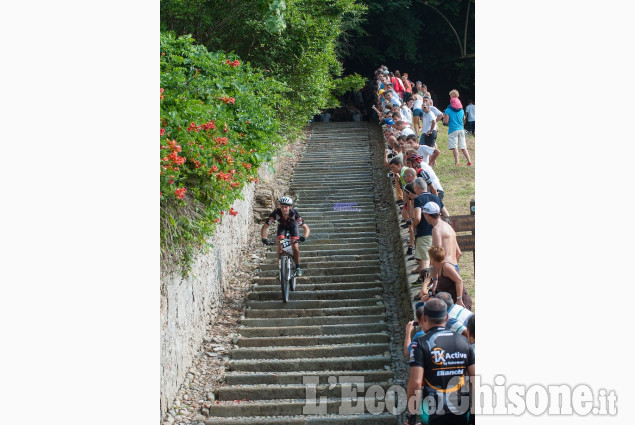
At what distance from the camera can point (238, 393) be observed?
31.2 feet

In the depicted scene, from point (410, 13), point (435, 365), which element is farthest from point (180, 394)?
point (410, 13)

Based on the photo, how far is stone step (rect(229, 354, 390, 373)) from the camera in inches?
396

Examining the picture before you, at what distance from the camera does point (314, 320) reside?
1138 cm

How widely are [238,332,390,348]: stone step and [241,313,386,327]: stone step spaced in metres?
0.54

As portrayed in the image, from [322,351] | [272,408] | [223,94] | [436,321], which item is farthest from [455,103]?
[436,321]

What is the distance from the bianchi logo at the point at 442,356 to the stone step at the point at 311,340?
A: 15.2 feet

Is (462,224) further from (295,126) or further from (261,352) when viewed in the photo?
(295,126)

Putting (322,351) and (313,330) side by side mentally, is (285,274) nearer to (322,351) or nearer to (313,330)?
(313,330)

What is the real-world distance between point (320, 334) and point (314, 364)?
93 centimetres

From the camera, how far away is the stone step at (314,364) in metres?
10.1

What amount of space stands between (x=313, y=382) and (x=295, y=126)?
9691 mm

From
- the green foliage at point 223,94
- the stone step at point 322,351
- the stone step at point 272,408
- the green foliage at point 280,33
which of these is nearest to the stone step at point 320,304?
the stone step at point 322,351

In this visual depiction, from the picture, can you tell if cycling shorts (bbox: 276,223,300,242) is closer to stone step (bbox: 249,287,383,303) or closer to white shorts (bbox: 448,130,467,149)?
stone step (bbox: 249,287,383,303)

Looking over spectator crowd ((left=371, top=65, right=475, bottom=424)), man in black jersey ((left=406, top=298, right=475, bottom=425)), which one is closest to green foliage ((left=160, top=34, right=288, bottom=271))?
spectator crowd ((left=371, top=65, right=475, bottom=424))
